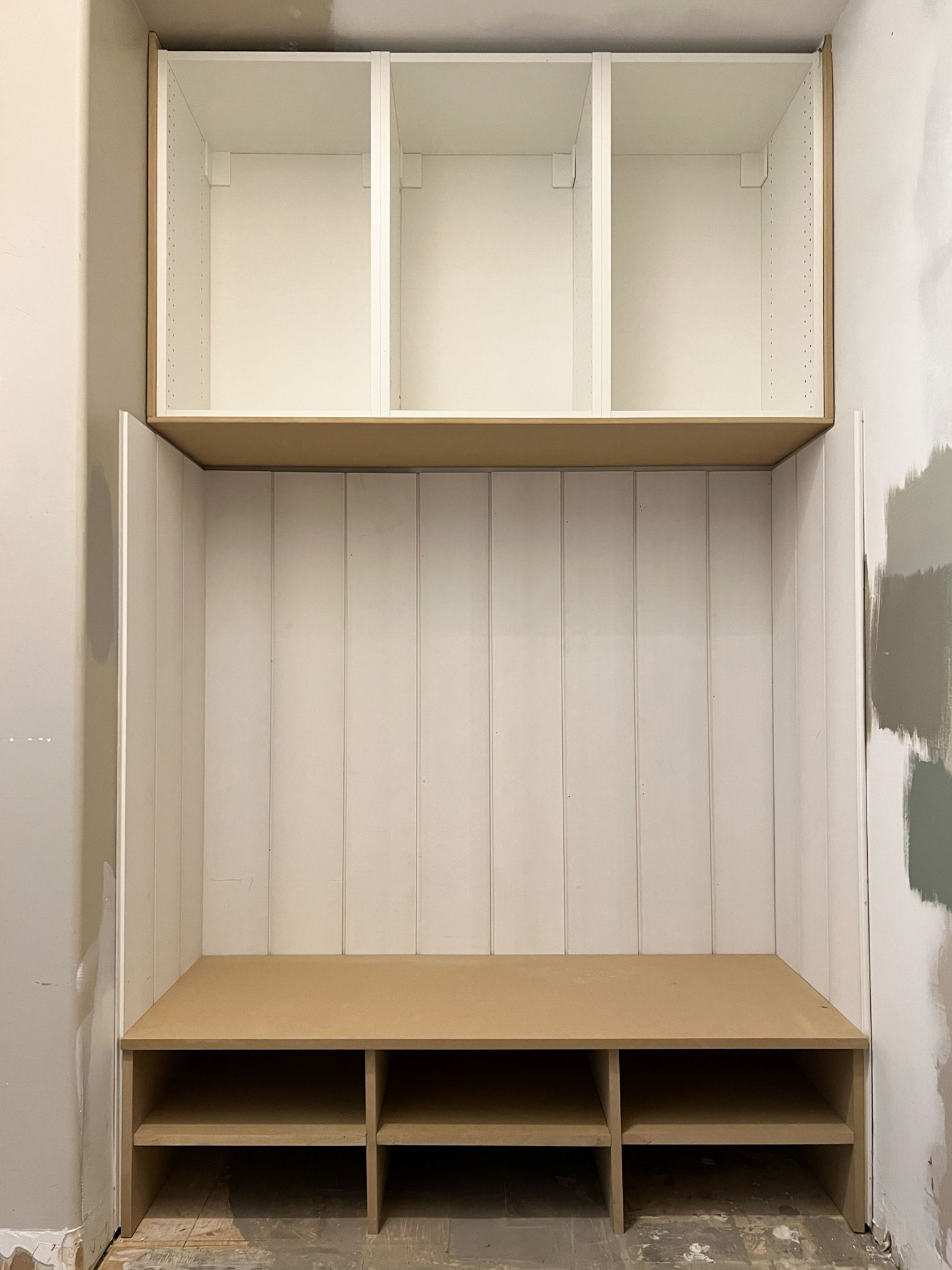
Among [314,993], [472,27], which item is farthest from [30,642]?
[472,27]

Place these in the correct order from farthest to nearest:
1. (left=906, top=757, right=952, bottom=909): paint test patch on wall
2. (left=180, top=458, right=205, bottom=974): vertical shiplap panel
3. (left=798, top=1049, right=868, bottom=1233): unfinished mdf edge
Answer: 1. (left=180, top=458, right=205, bottom=974): vertical shiplap panel
2. (left=798, top=1049, right=868, bottom=1233): unfinished mdf edge
3. (left=906, top=757, right=952, bottom=909): paint test patch on wall

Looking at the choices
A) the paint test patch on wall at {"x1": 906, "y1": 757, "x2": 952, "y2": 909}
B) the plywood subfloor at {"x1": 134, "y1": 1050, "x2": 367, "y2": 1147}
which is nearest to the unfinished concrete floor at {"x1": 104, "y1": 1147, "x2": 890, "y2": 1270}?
the plywood subfloor at {"x1": 134, "y1": 1050, "x2": 367, "y2": 1147}

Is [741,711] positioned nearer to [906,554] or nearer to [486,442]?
[906,554]

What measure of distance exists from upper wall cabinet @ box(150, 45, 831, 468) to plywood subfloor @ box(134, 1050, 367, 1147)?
1417 mm

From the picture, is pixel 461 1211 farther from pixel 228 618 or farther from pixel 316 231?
pixel 316 231

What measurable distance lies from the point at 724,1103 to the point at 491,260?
2.00m

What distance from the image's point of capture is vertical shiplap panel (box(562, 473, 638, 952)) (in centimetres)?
211

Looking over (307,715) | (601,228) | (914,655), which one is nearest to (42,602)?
(307,715)

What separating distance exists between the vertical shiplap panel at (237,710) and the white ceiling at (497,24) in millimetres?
937

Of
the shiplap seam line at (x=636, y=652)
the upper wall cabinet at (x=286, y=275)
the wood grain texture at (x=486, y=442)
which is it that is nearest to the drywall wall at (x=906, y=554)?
the wood grain texture at (x=486, y=442)

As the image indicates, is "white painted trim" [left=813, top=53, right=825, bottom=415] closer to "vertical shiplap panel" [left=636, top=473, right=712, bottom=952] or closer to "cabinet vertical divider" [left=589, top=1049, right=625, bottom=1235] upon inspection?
"vertical shiplap panel" [left=636, top=473, right=712, bottom=952]

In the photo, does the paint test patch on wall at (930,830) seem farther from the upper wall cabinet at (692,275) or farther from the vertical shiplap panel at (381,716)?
the vertical shiplap panel at (381,716)

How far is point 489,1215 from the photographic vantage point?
168cm

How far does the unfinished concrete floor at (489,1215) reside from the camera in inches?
61.6
